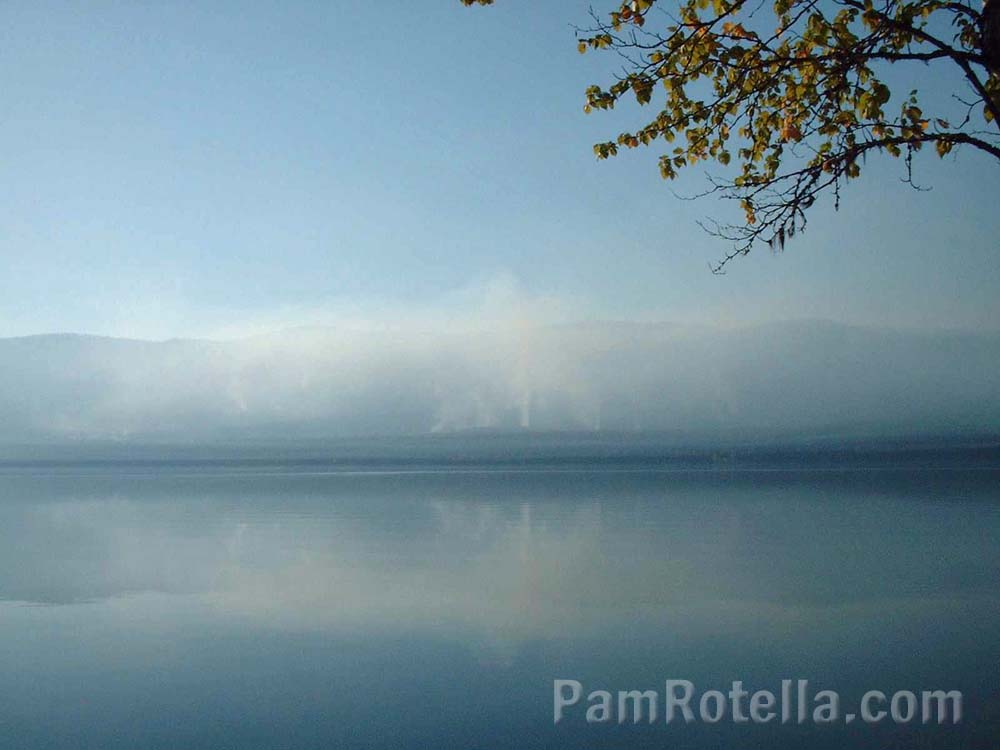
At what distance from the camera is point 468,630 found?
10414 mm

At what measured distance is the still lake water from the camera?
7.16 metres

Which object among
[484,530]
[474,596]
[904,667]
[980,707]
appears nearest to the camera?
[980,707]

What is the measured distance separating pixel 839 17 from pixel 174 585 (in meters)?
11.7

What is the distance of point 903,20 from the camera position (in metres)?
9.81

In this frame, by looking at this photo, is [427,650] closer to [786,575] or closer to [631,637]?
[631,637]

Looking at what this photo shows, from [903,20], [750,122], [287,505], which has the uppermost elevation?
[903,20]

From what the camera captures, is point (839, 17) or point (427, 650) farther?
point (839, 17)

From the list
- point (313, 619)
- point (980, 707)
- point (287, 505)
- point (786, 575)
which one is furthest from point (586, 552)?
point (287, 505)

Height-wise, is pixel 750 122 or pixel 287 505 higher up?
pixel 750 122

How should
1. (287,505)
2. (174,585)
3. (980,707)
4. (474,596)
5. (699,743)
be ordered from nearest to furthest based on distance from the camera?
(699,743)
(980,707)
(474,596)
(174,585)
(287,505)

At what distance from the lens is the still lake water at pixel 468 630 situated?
716 cm

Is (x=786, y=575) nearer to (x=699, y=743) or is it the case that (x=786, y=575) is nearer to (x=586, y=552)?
(x=586, y=552)

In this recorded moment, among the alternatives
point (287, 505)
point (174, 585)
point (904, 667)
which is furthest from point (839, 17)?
point (287, 505)

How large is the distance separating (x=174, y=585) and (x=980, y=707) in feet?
35.1
